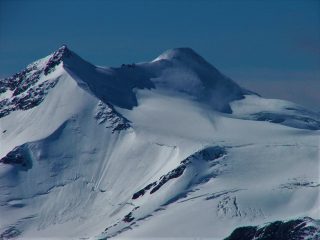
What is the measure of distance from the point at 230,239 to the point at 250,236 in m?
3.51

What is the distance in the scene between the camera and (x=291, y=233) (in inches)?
7628

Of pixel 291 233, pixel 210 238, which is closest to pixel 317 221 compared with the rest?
pixel 291 233

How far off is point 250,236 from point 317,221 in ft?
38.5

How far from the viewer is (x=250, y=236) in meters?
196

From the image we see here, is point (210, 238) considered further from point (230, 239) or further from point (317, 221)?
point (317, 221)

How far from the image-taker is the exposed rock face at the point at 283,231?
19238cm

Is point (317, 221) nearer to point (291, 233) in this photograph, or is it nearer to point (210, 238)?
point (291, 233)

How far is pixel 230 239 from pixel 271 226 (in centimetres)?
752

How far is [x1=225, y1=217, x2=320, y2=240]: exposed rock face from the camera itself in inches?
7574

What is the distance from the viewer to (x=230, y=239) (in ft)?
646

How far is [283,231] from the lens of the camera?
195875 mm

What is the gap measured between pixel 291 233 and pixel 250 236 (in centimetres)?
726

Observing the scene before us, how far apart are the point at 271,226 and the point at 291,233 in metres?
4.98

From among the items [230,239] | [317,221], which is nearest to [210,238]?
[230,239]
